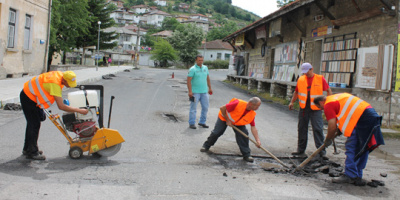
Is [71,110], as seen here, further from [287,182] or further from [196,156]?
[287,182]

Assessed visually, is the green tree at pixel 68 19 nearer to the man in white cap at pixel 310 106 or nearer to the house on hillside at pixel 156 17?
the man in white cap at pixel 310 106

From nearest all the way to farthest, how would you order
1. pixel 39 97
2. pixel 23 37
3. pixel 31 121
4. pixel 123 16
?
pixel 39 97, pixel 31 121, pixel 23 37, pixel 123 16

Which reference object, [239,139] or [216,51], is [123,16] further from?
[239,139]

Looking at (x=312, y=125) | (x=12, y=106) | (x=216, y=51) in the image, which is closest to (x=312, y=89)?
(x=312, y=125)

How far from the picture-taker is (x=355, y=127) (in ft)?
15.8

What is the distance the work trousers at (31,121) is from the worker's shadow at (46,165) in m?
0.17

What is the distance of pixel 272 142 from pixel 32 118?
14.3ft

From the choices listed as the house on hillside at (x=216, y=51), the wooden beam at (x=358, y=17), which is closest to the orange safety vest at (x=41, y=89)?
the wooden beam at (x=358, y=17)

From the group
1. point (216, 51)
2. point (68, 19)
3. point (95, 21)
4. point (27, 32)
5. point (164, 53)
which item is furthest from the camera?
point (216, 51)

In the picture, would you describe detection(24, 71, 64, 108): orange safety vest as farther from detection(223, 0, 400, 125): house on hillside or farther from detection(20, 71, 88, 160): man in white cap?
detection(223, 0, 400, 125): house on hillside

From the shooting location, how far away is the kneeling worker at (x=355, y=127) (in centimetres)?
472

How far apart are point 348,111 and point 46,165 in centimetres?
409

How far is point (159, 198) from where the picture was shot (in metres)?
3.93

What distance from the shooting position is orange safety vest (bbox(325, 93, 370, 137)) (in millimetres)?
4730
